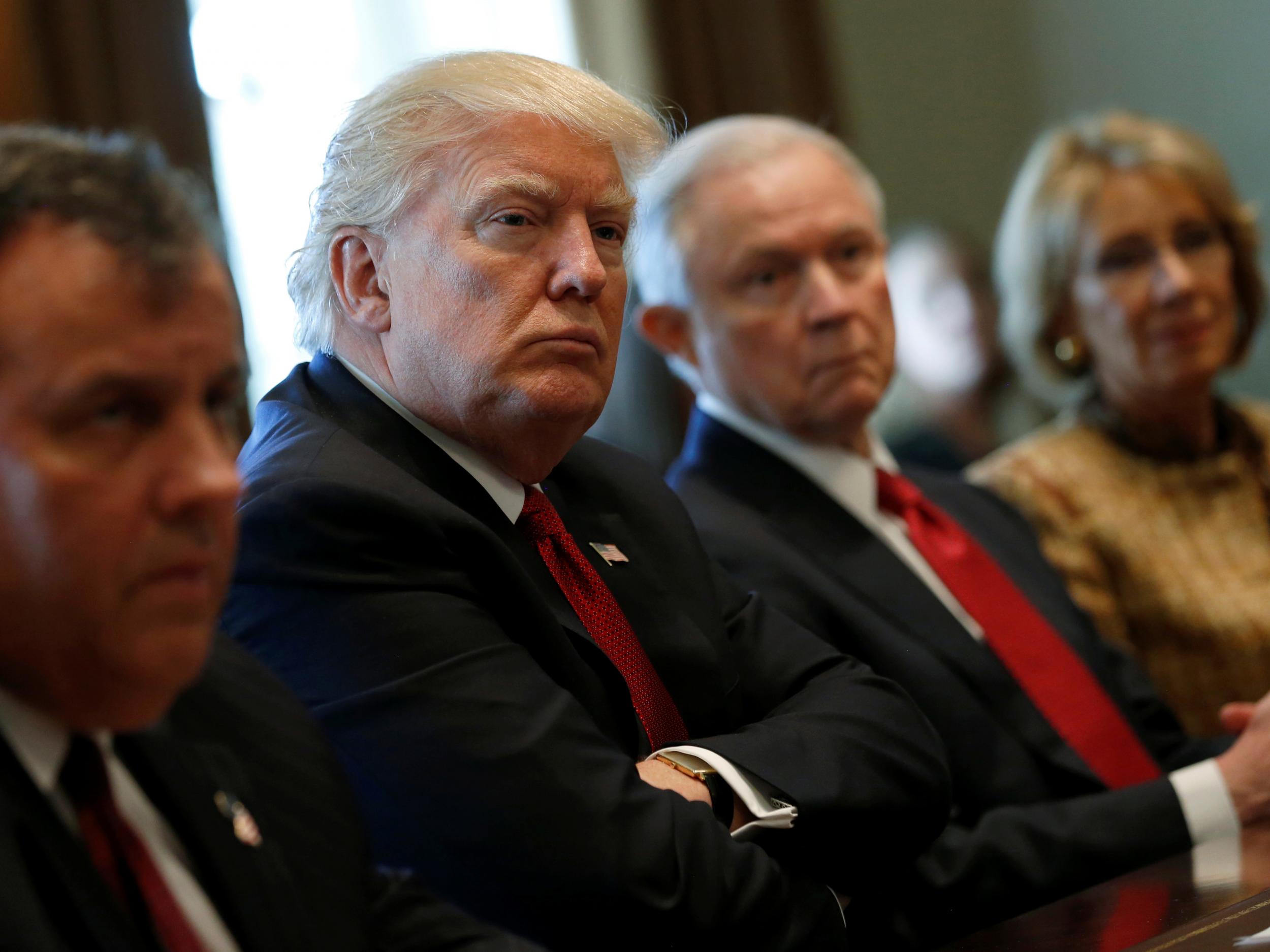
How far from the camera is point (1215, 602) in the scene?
280cm

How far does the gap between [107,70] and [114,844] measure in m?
2.78

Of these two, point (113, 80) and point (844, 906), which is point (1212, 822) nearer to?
point (844, 906)

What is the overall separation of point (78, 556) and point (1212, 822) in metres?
1.71

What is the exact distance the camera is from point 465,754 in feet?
4.67

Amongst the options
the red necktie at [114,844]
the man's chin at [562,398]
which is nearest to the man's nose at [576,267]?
the man's chin at [562,398]

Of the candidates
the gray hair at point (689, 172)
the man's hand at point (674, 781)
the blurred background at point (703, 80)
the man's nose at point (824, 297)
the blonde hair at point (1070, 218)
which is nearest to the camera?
the man's hand at point (674, 781)

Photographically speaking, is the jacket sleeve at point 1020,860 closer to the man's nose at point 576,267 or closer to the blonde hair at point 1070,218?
the man's nose at point 576,267

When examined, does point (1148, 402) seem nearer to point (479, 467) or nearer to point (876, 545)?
point (876, 545)

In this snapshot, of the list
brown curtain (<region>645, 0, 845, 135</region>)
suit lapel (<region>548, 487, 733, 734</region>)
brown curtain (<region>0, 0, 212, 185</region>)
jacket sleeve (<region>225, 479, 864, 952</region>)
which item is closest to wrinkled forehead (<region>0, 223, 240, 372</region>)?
jacket sleeve (<region>225, 479, 864, 952</region>)

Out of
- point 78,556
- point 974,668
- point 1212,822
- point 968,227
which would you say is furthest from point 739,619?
point 968,227

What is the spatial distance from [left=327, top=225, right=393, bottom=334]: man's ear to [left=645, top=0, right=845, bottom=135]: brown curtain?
9.43 feet

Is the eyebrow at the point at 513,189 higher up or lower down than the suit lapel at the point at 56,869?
higher up

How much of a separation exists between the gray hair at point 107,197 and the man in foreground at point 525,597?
56cm

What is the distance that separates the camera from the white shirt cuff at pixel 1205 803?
2.02 metres
